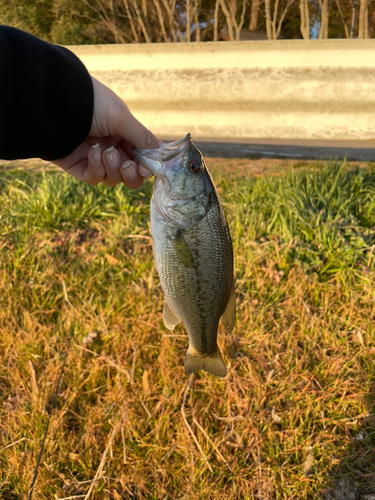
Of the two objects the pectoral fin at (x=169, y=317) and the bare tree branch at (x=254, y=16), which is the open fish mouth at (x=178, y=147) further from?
the bare tree branch at (x=254, y=16)

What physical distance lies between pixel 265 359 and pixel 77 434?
1183 millimetres

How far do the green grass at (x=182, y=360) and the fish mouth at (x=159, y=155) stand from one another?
1266mm

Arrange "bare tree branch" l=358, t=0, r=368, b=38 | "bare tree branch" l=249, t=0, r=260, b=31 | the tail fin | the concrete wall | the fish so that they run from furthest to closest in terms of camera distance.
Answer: "bare tree branch" l=249, t=0, r=260, b=31 → "bare tree branch" l=358, t=0, r=368, b=38 → the concrete wall → the tail fin → the fish

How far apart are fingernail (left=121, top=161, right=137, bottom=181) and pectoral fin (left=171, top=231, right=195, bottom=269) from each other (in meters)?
0.53

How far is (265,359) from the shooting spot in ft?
8.02

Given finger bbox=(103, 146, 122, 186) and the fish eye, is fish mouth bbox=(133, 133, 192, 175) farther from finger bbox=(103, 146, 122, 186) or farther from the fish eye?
finger bbox=(103, 146, 122, 186)

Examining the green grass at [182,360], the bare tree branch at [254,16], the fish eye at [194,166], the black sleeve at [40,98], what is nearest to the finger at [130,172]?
the black sleeve at [40,98]

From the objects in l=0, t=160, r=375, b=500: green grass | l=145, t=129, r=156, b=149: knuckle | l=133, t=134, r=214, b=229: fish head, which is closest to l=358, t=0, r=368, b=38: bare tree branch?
l=0, t=160, r=375, b=500: green grass

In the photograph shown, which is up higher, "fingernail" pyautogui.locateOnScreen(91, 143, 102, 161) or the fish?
"fingernail" pyautogui.locateOnScreen(91, 143, 102, 161)

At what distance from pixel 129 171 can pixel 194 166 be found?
1.45 feet

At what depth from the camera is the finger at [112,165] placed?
1.92 m

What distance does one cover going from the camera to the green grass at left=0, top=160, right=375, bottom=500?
204cm

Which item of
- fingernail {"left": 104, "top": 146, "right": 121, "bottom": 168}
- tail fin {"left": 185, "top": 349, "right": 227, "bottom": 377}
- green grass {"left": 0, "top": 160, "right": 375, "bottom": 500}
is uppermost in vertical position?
fingernail {"left": 104, "top": 146, "right": 121, "bottom": 168}

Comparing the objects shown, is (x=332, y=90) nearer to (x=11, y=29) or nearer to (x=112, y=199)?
(x=112, y=199)
